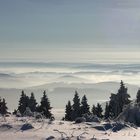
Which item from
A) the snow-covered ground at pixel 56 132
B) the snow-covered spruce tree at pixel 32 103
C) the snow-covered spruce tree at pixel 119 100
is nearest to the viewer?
the snow-covered ground at pixel 56 132

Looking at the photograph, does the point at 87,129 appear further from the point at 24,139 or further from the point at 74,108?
the point at 74,108

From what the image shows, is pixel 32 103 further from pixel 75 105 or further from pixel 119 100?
pixel 119 100

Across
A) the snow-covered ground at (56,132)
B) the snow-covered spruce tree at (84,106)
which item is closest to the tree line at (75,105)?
the snow-covered spruce tree at (84,106)

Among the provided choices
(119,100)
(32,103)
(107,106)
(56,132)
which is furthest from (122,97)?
(56,132)

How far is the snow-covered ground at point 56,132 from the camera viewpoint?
2600 centimetres

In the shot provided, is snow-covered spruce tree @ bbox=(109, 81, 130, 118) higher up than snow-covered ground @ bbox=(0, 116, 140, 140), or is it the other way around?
snow-covered spruce tree @ bbox=(109, 81, 130, 118)

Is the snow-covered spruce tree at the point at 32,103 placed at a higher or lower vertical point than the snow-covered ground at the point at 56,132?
higher

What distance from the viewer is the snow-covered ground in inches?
1024

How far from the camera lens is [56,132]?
90.4 ft

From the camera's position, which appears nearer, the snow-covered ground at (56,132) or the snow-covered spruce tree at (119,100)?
the snow-covered ground at (56,132)

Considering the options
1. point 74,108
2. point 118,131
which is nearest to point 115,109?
point 74,108

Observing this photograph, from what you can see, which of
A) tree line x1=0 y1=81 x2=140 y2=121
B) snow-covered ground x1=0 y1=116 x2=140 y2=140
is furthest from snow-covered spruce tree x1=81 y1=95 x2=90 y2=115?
snow-covered ground x1=0 y1=116 x2=140 y2=140

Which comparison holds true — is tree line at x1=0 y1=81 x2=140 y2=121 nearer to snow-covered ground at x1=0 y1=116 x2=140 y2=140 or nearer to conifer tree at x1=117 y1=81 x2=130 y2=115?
conifer tree at x1=117 y1=81 x2=130 y2=115

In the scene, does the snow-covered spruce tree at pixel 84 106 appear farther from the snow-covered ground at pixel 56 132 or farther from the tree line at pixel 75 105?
the snow-covered ground at pixel 56 132
